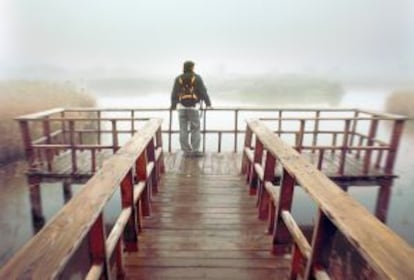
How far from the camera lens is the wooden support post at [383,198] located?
6566 millimetres

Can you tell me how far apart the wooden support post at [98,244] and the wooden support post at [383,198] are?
6006 millimetres

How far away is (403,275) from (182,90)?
5744 millimetres

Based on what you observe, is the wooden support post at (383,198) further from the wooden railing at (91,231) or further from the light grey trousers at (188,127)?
the wooden railing at (91,231)

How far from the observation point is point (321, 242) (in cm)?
211

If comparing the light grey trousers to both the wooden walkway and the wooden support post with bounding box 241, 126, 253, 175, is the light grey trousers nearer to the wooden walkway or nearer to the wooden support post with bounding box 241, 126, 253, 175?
the wooden support post with bounding box 241, 126, 253, 175

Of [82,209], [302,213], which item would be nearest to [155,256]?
[82,209]

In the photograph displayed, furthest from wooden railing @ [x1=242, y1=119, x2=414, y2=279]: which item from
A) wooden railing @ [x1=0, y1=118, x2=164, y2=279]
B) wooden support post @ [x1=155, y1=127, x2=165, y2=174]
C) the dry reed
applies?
the dry reed

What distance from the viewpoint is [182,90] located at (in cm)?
667

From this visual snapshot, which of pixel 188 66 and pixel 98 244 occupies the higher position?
pixel 188 66

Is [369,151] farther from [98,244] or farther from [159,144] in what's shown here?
[98,244]

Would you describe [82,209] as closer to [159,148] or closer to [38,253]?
[38,253]

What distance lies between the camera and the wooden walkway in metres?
2.98

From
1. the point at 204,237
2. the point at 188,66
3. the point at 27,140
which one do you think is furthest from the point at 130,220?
the point at 188,66

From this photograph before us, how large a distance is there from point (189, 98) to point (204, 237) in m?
3.74
